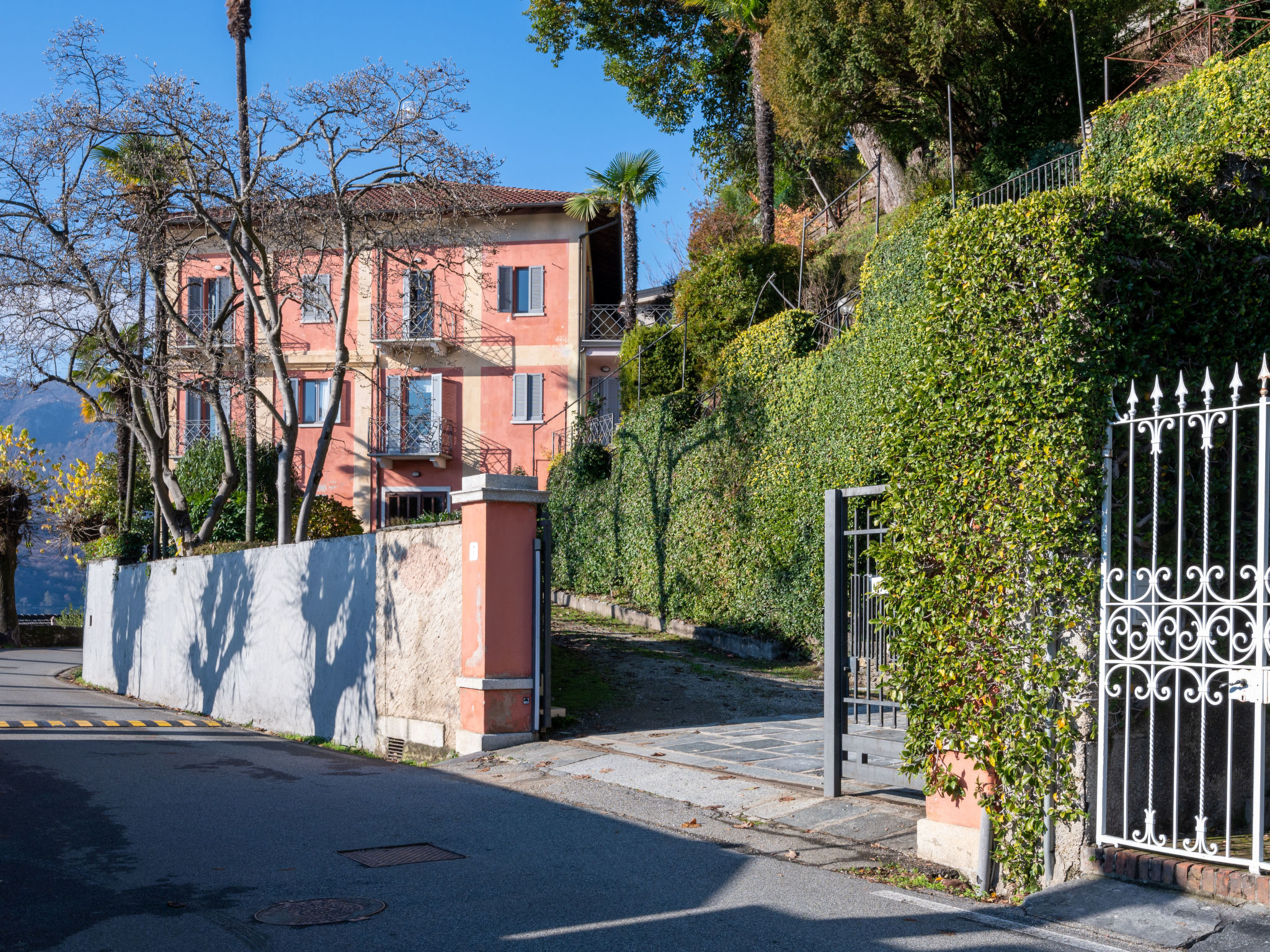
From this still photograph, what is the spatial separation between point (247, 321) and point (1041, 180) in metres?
15.2

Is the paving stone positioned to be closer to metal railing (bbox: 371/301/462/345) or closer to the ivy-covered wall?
the ivy-covered wall

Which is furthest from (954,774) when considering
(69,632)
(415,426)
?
(69,632)

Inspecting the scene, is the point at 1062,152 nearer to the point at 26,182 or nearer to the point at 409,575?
the point at 409,575

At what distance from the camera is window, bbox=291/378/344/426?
32656mm

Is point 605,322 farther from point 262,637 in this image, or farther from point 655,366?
point 262,637

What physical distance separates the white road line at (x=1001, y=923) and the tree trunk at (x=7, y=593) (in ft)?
120

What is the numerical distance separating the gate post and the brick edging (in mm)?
2336

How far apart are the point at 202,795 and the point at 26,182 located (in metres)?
13.4

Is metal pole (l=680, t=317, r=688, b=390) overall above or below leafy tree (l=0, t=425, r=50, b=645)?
above

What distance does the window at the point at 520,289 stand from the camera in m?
32.3

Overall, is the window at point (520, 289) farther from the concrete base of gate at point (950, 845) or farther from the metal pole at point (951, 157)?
the concrete base of gate at point (950, 845)

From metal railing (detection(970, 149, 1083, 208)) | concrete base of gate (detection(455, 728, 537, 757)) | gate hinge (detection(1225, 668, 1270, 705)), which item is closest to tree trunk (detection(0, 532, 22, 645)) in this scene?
concrete base of gate (detection(455, 728, 537, 757))

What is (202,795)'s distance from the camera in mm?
8617

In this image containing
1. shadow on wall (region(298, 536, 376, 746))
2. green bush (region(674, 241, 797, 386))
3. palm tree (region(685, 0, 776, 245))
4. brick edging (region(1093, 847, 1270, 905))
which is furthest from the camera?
palm tree (region(685, 0, 776, 245))
